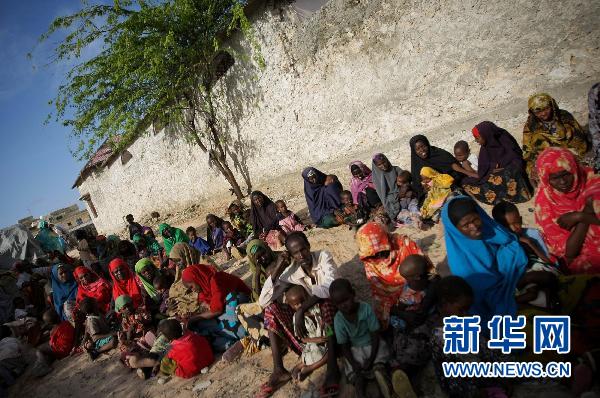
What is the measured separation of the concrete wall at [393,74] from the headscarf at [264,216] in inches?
85.4

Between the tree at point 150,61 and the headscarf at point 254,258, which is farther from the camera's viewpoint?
the tree at point 150,61

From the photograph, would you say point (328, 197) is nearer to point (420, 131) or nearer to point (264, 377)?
point (420, 131)

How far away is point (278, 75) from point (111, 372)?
6882 millimetres

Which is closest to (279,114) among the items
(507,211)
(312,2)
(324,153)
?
(324,153)

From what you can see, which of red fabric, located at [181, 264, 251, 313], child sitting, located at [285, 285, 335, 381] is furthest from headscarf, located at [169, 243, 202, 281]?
child sitting, located at [285, 285, 335, 381]

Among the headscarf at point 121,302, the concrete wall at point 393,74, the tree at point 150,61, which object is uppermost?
the tree at point 150,61

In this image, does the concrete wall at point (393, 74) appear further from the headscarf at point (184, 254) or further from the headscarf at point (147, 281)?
the headscarf at point (147, 281)

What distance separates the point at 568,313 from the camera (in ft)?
7.09

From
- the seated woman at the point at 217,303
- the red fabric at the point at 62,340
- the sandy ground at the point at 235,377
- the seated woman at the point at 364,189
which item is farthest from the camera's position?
the seated woman at the point at 364,189

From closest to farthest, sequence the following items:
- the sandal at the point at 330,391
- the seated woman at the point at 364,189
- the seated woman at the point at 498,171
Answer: the sandal at the point at 330,391, the seated woman at the point at 498,171, the seated woman at the point at 364,189

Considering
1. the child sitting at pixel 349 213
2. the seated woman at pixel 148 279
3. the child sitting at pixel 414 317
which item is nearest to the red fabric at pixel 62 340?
the seated woman at pixel 148 279

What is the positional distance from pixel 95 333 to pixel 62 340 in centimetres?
87

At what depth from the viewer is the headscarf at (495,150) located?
4.82 m

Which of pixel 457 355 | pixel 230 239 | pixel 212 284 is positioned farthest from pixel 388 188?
pixel 457 355
